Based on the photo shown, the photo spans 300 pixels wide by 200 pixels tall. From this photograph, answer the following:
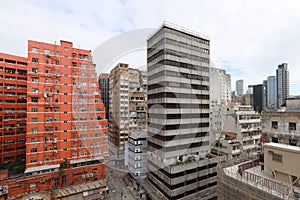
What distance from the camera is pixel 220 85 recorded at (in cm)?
6538

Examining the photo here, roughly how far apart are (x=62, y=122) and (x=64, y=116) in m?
1.03

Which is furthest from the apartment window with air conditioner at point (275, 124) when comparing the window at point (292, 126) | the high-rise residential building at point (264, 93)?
the high-rise residential building at point (264, 93)

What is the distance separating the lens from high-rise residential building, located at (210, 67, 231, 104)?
60.4 metres

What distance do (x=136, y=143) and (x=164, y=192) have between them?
9044 mm

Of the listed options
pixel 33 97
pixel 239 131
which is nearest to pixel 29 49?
pixel 33 97

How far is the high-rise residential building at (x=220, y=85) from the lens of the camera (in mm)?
60406

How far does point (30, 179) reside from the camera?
66.6 feet

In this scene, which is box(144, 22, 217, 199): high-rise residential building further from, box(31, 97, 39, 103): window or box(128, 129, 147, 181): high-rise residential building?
box(31, 97, 39, 103): window

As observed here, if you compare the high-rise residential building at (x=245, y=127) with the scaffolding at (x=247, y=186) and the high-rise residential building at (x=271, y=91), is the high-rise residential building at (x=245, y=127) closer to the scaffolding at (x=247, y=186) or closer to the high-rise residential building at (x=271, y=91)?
the scaffolding at (x=247, y=186)

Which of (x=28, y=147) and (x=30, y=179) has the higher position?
(x=28, y=147)

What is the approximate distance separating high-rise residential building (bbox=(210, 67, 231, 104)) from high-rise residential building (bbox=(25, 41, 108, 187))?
159ft

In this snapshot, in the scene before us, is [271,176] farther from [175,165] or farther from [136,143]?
[136,143]

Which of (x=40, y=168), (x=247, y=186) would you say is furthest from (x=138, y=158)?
(x=247, y=186)

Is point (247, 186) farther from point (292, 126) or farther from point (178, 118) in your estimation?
point (178, 118)
